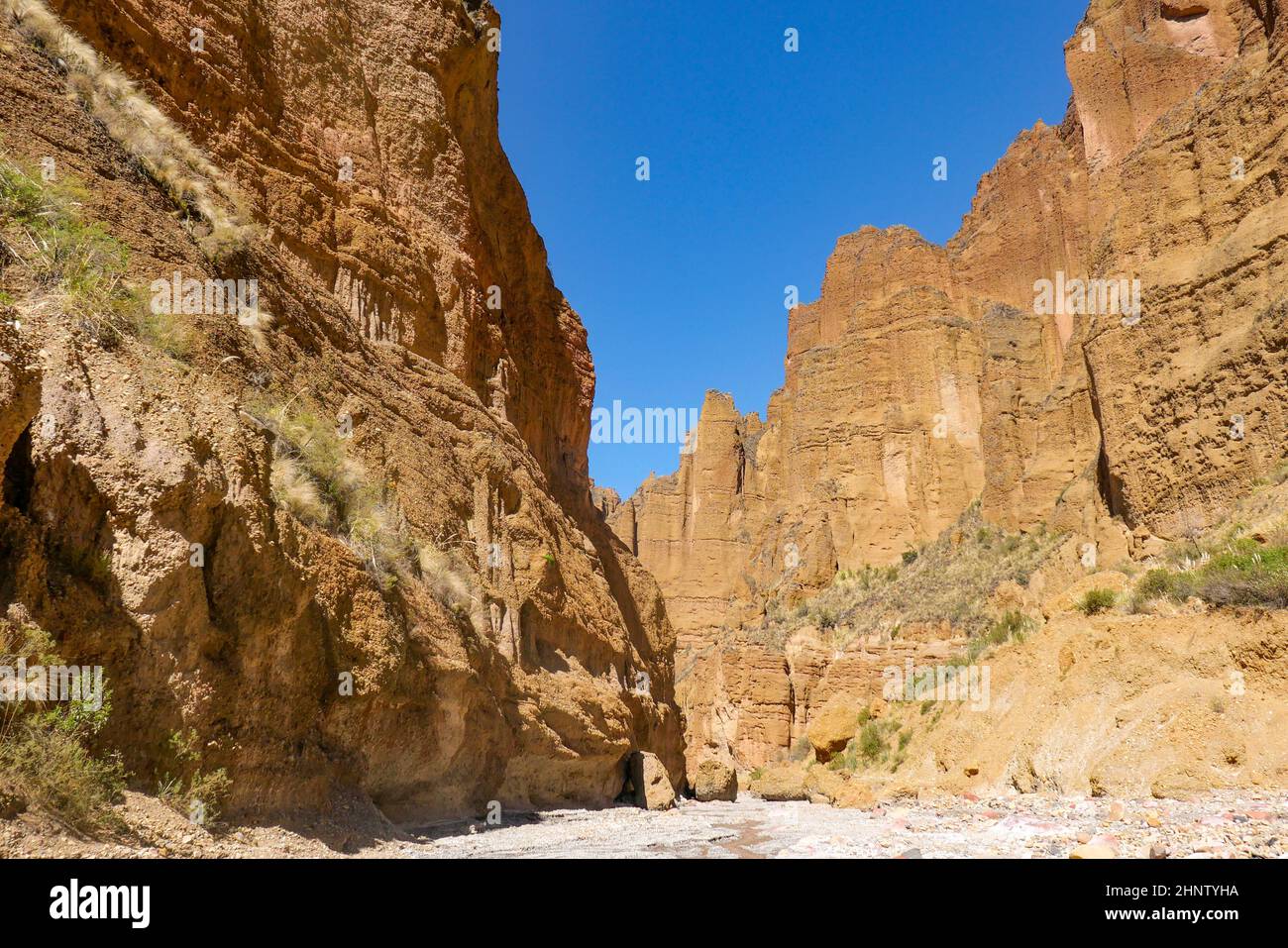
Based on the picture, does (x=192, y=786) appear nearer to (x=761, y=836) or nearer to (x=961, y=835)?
(x=961, y=835)

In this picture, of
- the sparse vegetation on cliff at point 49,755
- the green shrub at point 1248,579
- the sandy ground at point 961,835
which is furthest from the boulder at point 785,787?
the sparse vegetation on cliff at point 49,755

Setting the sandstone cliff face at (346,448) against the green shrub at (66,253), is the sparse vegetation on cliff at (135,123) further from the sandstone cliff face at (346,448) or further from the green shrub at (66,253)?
the green shrub at (66,253)

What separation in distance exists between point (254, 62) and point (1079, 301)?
38.1m

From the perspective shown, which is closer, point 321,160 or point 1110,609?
point 321,160

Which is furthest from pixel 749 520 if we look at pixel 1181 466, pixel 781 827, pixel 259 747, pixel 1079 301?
pixel 259 747

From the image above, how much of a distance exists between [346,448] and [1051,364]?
53415 millimetres

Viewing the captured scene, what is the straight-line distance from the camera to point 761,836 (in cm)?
1110

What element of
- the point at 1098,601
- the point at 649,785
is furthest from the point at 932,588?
the point at 649,785

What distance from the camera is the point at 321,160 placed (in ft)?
46.2

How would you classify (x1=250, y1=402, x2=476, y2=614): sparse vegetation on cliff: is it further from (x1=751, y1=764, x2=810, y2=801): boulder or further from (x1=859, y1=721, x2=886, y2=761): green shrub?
(x1=751, y1=764, x2=810, y2=801): boulder

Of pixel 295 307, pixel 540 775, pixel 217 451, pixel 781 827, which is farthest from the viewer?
pixel 781 827

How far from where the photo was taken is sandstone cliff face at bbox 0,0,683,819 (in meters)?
5.14

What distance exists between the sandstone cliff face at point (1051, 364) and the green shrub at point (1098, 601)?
414 centimetres
